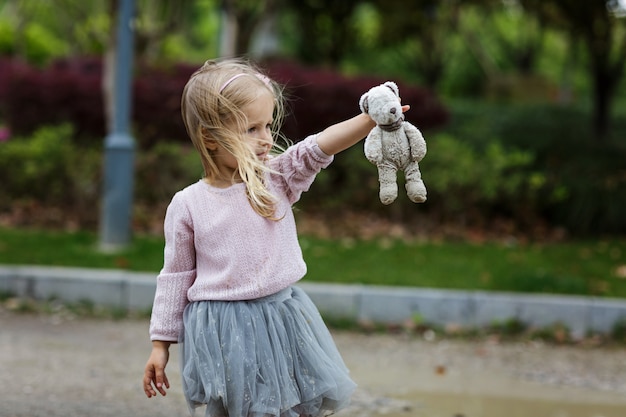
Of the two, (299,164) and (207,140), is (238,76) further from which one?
(299,164)

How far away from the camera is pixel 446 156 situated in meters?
9.00

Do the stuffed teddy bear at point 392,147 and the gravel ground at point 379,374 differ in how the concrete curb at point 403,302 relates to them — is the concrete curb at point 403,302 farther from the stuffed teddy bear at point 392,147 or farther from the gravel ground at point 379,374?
the stuffed teddy bear at point 392,147

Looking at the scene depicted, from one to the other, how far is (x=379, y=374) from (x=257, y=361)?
264cm

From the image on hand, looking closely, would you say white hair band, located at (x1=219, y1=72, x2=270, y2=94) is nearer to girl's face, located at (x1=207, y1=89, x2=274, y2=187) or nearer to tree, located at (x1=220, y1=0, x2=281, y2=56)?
girl's face, located at (x1=207, y1=89, x2=274, y2=187)

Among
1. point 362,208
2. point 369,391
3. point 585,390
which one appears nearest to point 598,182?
point 362,208

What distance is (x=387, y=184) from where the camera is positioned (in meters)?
2.53

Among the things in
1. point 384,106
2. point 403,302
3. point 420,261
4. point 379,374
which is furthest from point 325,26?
point 384,106

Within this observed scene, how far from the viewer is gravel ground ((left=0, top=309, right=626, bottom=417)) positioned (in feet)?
14.7

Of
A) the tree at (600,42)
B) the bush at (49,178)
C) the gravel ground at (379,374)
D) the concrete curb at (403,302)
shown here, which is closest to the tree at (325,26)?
the tree at (600,42)

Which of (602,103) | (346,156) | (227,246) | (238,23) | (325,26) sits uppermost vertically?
(325,26)

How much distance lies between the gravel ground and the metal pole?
1163 millimetres

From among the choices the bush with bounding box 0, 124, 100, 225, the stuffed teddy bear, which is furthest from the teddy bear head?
the bush with bounding box 0, 124, 100, 225

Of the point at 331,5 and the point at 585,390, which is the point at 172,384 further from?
the point at 331,5

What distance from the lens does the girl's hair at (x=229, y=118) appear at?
103 inches
